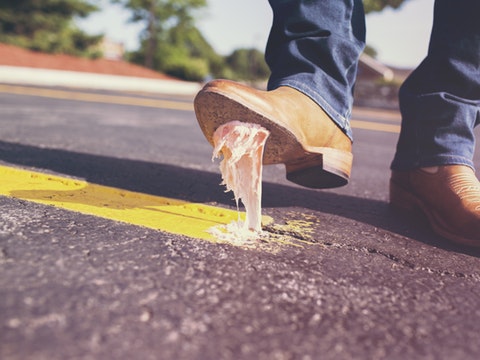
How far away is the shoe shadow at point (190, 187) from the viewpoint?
5.24ft

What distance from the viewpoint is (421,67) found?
1694 millimetres

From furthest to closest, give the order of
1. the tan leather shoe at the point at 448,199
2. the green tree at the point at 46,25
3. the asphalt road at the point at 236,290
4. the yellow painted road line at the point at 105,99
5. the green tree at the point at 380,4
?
the green tree at the point at 380,4
the green tree at the point at 46,25
the yellow painted road line at the point at 105,99
the tan leather shoe at the point at 448,199
the asphalt road at the point at 236,290

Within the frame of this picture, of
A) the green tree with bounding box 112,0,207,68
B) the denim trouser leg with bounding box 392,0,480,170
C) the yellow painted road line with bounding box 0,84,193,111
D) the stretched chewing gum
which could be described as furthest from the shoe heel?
the green tree with bounding box 112,0,207,68

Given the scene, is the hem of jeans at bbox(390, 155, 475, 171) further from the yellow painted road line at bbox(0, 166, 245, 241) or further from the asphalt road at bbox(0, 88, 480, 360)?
the yellow painted road line at bbox(0, 166, 245, 241)

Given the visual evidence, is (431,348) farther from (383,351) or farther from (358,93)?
(358,93)

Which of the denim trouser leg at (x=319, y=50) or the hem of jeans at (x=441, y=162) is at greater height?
the denim trouser leg at (x=319, y=50)

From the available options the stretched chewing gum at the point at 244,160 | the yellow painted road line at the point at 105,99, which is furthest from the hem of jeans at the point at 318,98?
the yellow painted road line at the point at 105,99

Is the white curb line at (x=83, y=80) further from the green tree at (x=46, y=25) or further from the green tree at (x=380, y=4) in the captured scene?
the green tree at (x=380, y=4)

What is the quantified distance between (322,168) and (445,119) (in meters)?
0.53

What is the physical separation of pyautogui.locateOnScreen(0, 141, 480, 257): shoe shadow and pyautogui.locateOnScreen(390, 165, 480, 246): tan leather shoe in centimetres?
4

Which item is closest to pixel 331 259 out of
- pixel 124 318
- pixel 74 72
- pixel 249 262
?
pixel 249 262

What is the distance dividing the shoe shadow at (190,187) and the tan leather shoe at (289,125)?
22 centimetres

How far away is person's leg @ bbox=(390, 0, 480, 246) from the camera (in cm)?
152

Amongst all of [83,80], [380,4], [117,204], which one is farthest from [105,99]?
[380,4]
